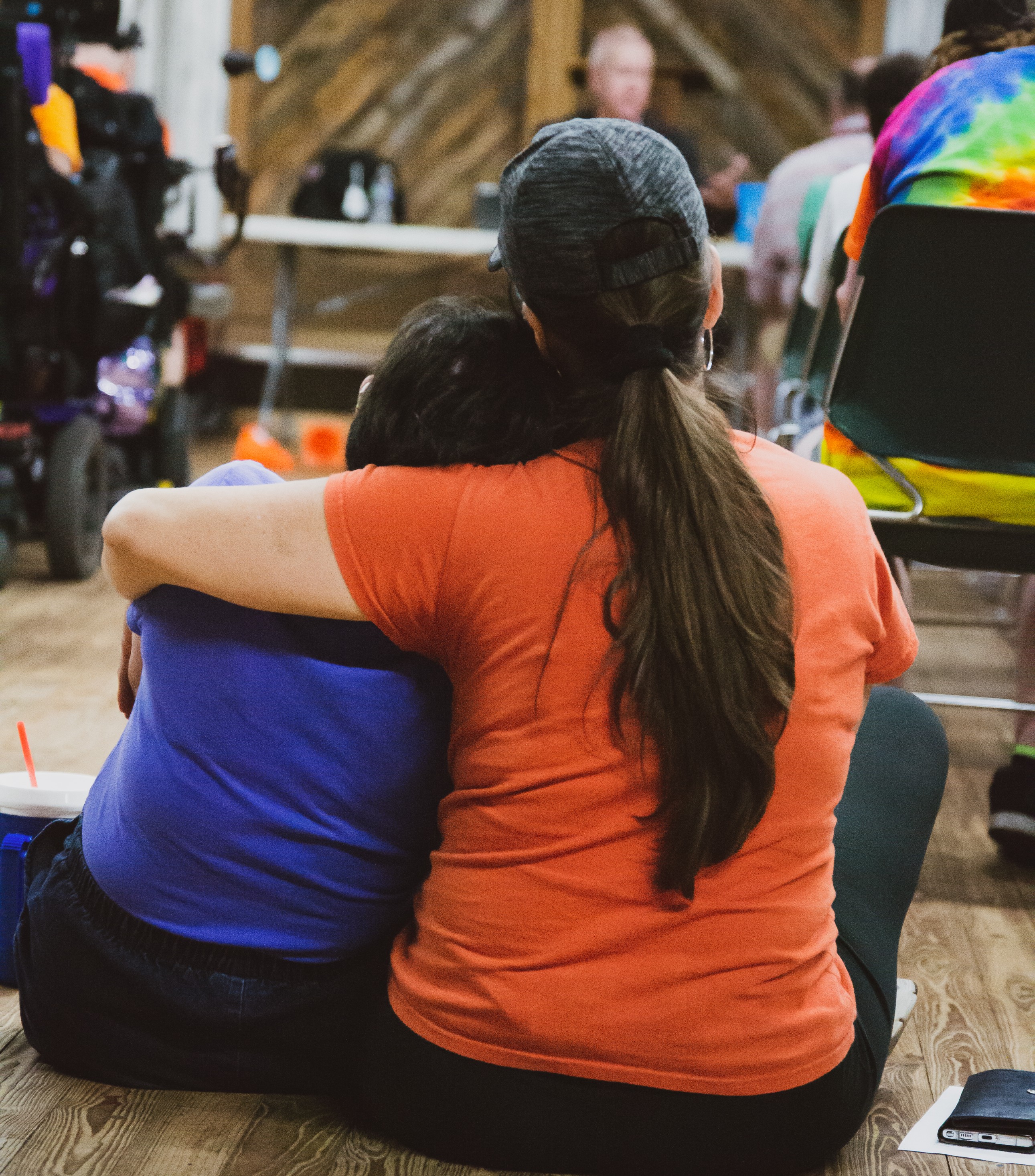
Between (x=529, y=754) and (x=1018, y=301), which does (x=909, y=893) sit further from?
(x=1018, y=301)

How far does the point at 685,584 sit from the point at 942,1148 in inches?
23.7

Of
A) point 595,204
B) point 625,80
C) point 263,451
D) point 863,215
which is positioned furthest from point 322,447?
point 595,204

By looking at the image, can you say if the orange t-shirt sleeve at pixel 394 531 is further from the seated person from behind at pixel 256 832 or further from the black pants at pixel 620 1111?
the black pants at pixel 620 1111

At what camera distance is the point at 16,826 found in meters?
1.40

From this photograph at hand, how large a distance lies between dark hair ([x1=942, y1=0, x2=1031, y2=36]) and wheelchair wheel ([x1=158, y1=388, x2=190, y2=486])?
2.45 meters

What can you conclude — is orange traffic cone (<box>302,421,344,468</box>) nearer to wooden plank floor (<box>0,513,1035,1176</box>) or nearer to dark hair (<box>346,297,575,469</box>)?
wooden plank floor (<box>0,513,1035,1176</box>)

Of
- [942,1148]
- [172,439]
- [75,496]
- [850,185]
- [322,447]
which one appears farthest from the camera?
[322,447]

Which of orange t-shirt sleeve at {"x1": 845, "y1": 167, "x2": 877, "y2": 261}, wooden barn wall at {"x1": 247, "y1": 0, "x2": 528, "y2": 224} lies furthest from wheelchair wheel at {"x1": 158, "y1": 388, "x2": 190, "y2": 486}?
wooden barn wall at {"x1": 247, "y1": 0, "x2": 528, "y2": 224}

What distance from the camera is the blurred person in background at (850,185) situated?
262cm

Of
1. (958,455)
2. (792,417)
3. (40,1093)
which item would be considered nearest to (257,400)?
(792,417)

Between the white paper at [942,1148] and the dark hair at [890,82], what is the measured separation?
1.94 metres

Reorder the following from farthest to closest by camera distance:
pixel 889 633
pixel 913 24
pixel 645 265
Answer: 1. pixel 913 24
2. pixel 889 633
3. pixel 645 265

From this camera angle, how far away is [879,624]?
102 cm

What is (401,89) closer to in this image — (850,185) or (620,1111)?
(850,185)
